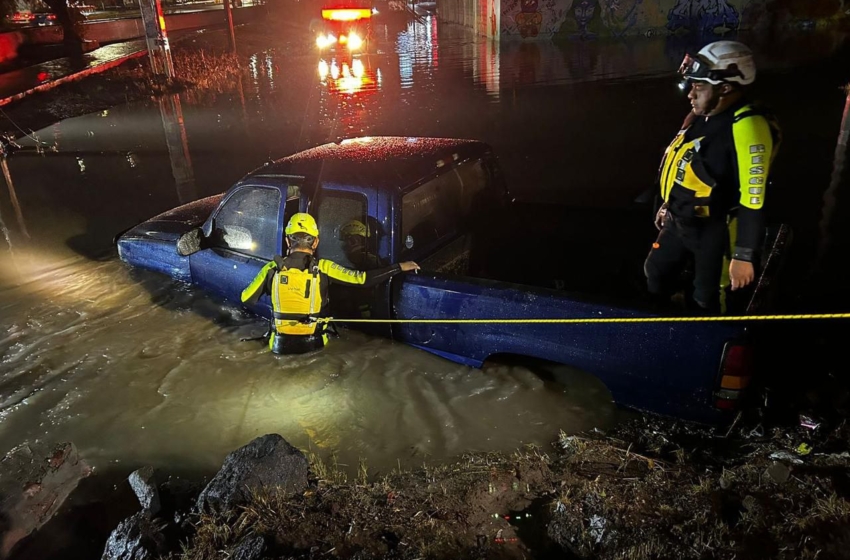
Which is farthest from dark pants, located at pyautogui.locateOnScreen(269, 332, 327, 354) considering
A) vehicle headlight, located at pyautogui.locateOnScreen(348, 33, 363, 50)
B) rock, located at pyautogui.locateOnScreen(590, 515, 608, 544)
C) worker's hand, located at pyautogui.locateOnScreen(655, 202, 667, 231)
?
vehicle headlight, located at pyautogui.locateOnScreen(348, 33, 363, 50)

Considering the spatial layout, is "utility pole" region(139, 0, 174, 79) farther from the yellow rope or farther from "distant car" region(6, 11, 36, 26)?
the yellow rope

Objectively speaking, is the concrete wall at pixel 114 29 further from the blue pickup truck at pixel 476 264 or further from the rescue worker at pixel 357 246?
the rescue worker at pixel 357 246

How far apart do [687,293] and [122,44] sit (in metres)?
29.3

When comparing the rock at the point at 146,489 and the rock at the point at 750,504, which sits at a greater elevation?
the rock at the point at 750,504

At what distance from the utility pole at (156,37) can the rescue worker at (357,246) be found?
1661 centimetres

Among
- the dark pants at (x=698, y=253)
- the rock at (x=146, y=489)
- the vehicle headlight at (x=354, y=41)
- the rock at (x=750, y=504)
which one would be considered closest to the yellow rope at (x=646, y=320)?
the dark pants at (x=698, y=253)

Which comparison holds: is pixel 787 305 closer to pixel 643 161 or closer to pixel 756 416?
pixel 756 416

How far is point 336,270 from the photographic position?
416 cm

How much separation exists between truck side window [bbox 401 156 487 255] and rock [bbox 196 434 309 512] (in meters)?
1.61

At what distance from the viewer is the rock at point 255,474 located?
3035mm

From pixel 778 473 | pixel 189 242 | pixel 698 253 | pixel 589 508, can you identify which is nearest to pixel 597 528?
pixel 589 508

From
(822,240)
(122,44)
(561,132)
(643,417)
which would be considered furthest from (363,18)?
(643,417)

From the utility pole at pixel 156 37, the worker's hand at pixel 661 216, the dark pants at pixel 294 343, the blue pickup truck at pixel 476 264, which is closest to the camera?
the blue pickup truck at pixel 476 264

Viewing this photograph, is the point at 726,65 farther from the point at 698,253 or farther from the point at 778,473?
the point at 778,473
